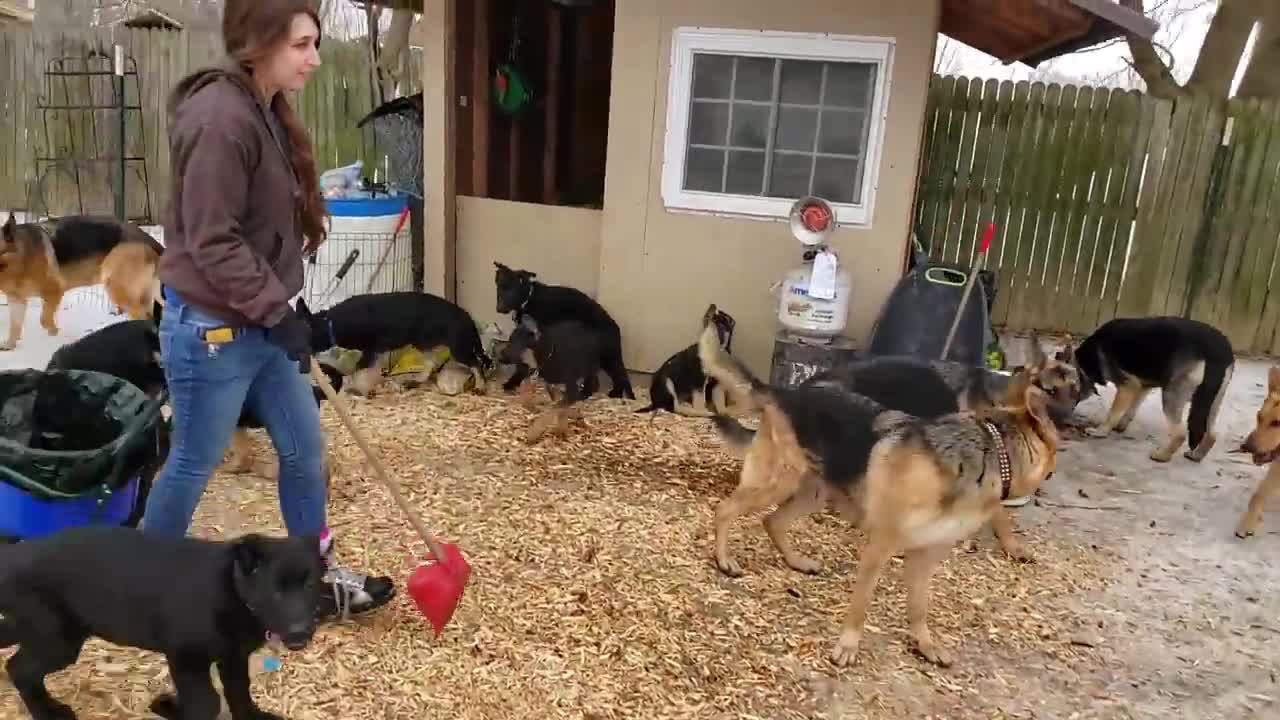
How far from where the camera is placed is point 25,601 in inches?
109

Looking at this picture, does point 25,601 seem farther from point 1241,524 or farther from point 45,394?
point 1241,524

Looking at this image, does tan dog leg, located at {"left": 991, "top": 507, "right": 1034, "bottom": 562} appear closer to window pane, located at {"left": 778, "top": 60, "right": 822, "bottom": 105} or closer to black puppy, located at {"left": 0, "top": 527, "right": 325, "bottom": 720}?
window pane, located at {"left": 778, "top": 60, "right": 822, "bottom": 105}

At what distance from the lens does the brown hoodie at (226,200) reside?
2803mm

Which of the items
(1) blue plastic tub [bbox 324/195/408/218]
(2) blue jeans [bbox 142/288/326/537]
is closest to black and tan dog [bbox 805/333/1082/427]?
(2) blue jeans [bbox 142/288/326/537]

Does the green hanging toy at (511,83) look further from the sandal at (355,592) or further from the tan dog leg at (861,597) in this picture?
the tan dog leg at (861,597)

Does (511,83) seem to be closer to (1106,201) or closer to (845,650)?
(845,650)

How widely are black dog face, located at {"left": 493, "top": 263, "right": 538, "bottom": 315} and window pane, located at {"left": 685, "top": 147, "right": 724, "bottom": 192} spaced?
1472 mm

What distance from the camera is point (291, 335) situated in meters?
3.06

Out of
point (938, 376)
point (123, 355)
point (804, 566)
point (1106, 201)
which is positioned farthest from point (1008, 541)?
point (1106, 201)

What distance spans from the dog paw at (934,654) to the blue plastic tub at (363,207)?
5740 millimetres

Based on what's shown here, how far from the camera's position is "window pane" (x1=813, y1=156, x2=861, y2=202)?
6758 millimetres

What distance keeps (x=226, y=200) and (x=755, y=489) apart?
9.00 ft

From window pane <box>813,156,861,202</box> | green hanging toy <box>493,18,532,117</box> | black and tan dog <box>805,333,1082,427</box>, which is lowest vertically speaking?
black and tan dog <box>805,333,1082,427</box>

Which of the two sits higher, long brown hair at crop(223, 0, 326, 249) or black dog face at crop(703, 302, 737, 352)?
long brown hair at crop(223, 0, 326, 249)
